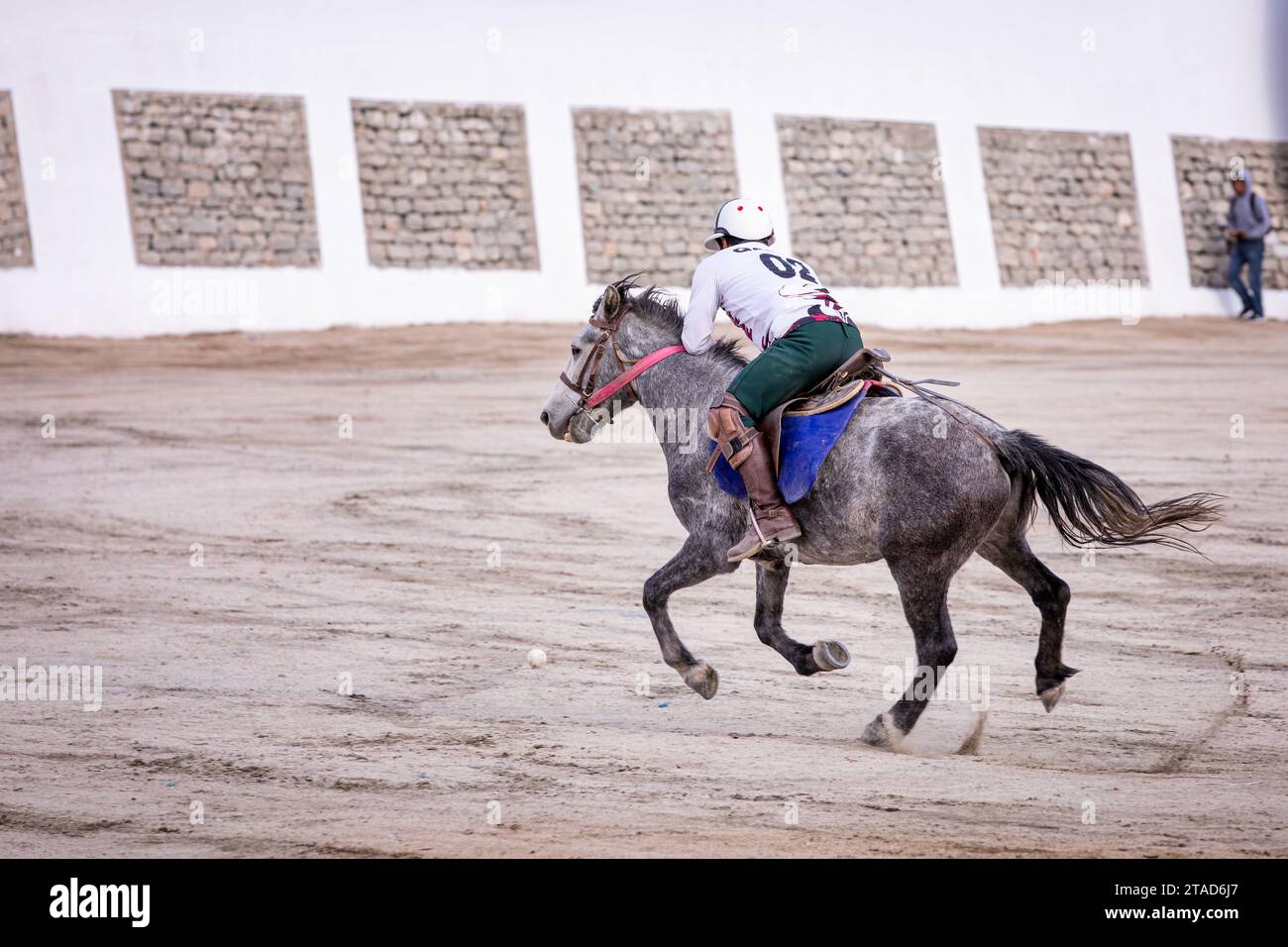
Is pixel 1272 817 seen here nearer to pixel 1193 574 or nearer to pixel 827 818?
pixel 827 818

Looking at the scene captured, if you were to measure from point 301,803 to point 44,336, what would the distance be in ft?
62.0

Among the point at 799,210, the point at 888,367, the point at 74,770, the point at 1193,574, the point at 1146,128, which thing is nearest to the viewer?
the point at 74,770

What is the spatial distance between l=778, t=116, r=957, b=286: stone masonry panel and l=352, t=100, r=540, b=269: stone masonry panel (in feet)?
17.0

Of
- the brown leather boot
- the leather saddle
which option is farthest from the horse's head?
the leather saddle

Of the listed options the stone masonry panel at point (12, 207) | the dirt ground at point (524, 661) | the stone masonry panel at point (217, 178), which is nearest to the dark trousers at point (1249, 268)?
the dirt ground at point (524, 661)

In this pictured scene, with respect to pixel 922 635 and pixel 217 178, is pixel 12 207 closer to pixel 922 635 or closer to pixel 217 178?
pixel 217 178

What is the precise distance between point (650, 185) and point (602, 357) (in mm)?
19657

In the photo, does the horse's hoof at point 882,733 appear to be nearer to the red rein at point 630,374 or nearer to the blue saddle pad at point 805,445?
the blue saddle pad at point 805,445

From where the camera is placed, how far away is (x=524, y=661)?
8977 millimetres

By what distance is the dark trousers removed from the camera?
29.8m

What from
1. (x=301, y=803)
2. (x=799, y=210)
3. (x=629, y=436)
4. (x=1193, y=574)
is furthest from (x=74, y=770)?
(x=799, y=210)

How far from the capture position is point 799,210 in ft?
92.6

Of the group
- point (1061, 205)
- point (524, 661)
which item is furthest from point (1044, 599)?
point (1061, 205)
